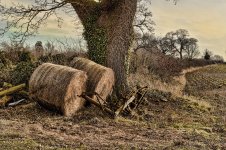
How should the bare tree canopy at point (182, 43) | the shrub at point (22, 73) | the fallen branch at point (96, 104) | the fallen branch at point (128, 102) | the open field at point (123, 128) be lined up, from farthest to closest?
the bare tree canopy at point (182, 43) → the shrub at point (22, 73) → the fallen branch at point (128, 102) → the fallen branch at point (96, 104) → the open field at point (123, 128)

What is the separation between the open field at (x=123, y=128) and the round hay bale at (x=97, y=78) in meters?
0.77

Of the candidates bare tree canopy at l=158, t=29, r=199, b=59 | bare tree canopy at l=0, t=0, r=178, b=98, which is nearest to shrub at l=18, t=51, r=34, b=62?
bare tree canopy at l=0, t=0, r=178, b=98

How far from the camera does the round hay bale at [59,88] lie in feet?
49.6

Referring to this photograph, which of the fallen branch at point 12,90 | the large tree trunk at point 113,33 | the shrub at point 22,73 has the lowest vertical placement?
the fallen branch at point 12,90

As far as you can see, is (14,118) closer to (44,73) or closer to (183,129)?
(44,73)

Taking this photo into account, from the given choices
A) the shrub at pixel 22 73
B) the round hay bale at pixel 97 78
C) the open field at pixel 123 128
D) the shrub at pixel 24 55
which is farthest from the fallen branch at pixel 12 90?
the shrub at pixel 24 55

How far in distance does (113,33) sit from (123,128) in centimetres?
737

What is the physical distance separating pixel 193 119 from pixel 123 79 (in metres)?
3.95

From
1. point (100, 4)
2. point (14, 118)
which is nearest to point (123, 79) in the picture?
point (100, 4)

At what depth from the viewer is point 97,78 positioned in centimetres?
1664

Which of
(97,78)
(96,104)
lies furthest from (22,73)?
(96,104)

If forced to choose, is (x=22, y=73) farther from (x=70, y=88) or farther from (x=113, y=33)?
(x=70, y=88)

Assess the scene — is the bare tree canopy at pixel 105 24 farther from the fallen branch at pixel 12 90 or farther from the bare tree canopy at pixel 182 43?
the bare tree canopy at pixel 182 43

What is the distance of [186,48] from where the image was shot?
8012 cm
